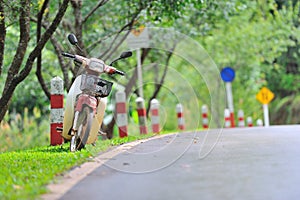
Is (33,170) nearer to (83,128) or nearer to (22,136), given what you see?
(83,128)

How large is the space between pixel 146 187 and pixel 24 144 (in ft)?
41.5

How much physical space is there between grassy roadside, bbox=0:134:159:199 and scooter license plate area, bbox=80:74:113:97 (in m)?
0.79

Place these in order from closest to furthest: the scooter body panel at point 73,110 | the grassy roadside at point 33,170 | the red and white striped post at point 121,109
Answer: the grassy roadside at point 33,170
the scooter body panel at point 73,110
the red and white striped post at point 121,109

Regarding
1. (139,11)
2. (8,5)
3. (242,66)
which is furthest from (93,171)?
(242,66)

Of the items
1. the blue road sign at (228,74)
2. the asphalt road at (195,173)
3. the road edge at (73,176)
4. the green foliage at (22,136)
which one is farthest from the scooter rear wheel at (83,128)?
the blue road sign at (228,74)

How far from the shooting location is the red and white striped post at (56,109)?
39.2 feet

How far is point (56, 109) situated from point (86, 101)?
3.06 m

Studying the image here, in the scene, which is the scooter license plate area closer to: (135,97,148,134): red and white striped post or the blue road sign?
(135,97,148,134): red and white striped post

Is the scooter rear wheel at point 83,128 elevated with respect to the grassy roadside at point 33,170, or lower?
elevated

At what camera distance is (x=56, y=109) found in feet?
39.7

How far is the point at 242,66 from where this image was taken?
1102 inches

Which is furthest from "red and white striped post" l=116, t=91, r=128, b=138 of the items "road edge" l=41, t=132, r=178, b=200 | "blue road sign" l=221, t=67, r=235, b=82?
"blue road sign" l=221, t=67, r=235, b=82

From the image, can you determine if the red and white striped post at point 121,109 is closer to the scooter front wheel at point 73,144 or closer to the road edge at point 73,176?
the scooter front wheel at point 73,144

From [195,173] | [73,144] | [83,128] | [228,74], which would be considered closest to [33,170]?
[195,173]
